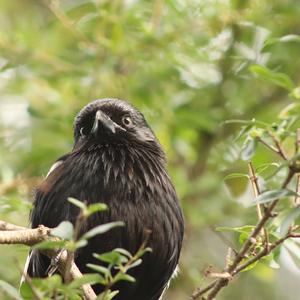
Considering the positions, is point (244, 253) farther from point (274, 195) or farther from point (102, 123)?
point (102, 123)

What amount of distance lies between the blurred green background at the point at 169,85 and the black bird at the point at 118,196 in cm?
65

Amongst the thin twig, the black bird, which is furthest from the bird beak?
the thin twig

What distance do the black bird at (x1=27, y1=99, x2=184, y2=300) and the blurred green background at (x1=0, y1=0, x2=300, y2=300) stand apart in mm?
648

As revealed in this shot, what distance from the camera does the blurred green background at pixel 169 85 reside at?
16.0 ft

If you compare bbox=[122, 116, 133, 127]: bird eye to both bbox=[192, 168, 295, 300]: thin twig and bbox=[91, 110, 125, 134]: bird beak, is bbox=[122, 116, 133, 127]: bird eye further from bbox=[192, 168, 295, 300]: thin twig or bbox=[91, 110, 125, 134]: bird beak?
bbox=[192, 168, 295, 300]: thin twig

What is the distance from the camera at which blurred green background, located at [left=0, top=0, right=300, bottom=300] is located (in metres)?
4.88

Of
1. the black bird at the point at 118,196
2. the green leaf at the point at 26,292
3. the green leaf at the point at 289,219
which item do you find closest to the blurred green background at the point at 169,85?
the black bird at the point at 118,196

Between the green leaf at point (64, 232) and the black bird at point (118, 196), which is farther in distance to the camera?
the black bird at point (118, 196)

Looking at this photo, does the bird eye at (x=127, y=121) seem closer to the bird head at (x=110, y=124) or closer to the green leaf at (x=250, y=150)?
the bird head at (x=110, y=124)

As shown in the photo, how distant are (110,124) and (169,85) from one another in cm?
159

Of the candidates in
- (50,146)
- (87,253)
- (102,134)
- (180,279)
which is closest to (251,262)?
(87,253)

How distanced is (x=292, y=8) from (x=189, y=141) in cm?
112

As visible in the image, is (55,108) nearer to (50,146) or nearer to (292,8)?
(50,146)

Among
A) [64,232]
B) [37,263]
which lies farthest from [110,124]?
[64,232]
